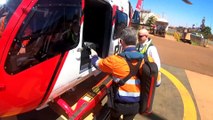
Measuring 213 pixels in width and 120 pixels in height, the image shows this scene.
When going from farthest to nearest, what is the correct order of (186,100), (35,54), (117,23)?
(186,100)
(117,23)
(35,54)

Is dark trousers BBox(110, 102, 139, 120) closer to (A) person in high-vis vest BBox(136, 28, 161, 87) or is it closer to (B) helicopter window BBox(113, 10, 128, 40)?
(A) person in high-vis vest BBox(136, 28, 161, 87)

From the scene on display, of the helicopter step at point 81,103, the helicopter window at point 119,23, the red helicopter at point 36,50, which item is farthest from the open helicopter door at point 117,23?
the red helicopter at point 36,50

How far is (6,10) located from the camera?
9.05ft

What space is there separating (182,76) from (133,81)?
6.08 meters

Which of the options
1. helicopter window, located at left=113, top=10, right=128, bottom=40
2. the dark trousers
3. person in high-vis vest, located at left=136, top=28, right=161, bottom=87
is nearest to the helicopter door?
helicopter window, located at left=113, top=10, right=128, bottom=40

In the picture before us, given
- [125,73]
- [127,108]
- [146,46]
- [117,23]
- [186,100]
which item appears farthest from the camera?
[186,100]

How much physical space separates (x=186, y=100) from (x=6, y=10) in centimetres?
524

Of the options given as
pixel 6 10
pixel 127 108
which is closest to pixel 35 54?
pixel 6 10

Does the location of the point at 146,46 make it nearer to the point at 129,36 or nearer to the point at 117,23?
the point at 129,36

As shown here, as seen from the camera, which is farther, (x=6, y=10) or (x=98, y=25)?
(x=98, y=25)

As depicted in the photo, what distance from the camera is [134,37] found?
327 centimetres

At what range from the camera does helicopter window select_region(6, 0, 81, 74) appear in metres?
2.78

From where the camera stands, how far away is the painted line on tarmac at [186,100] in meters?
5.65

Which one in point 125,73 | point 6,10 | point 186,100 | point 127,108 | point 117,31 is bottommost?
point 186,100
